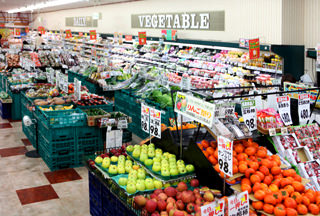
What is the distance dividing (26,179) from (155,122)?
2676 mm

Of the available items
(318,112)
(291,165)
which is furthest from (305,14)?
(291,165)

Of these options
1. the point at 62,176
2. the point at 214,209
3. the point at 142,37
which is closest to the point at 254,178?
the point at 214,209

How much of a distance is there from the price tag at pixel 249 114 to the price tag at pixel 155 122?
3.19 ft

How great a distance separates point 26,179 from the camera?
5.93 metres

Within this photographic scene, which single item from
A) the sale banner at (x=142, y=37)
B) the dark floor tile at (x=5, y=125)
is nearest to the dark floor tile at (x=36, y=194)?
the dark floor tile at (x=5, y=125)

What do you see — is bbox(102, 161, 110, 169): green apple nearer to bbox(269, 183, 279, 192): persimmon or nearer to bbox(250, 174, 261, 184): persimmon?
bbox(250, 174, 261, 184): persimmon

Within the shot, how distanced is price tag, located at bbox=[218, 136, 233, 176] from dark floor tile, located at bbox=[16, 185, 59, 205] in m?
2.94

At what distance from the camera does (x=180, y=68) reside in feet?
39.9

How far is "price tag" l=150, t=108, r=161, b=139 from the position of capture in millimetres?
4375

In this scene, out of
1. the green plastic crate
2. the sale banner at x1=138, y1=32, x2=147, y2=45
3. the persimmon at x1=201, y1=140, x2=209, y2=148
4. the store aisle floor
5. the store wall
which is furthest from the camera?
the sale banner at x1=138, y1=32, x2=147, y2=45

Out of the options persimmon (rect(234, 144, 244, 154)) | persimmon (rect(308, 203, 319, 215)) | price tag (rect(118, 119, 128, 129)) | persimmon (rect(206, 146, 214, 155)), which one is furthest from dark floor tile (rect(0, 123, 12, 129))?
persimmon (rect(308, 203, 319, 215))

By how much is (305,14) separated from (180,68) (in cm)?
443

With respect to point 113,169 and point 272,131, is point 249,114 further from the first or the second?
point 113,169

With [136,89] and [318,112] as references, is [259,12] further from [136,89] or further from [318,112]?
[318,112]
